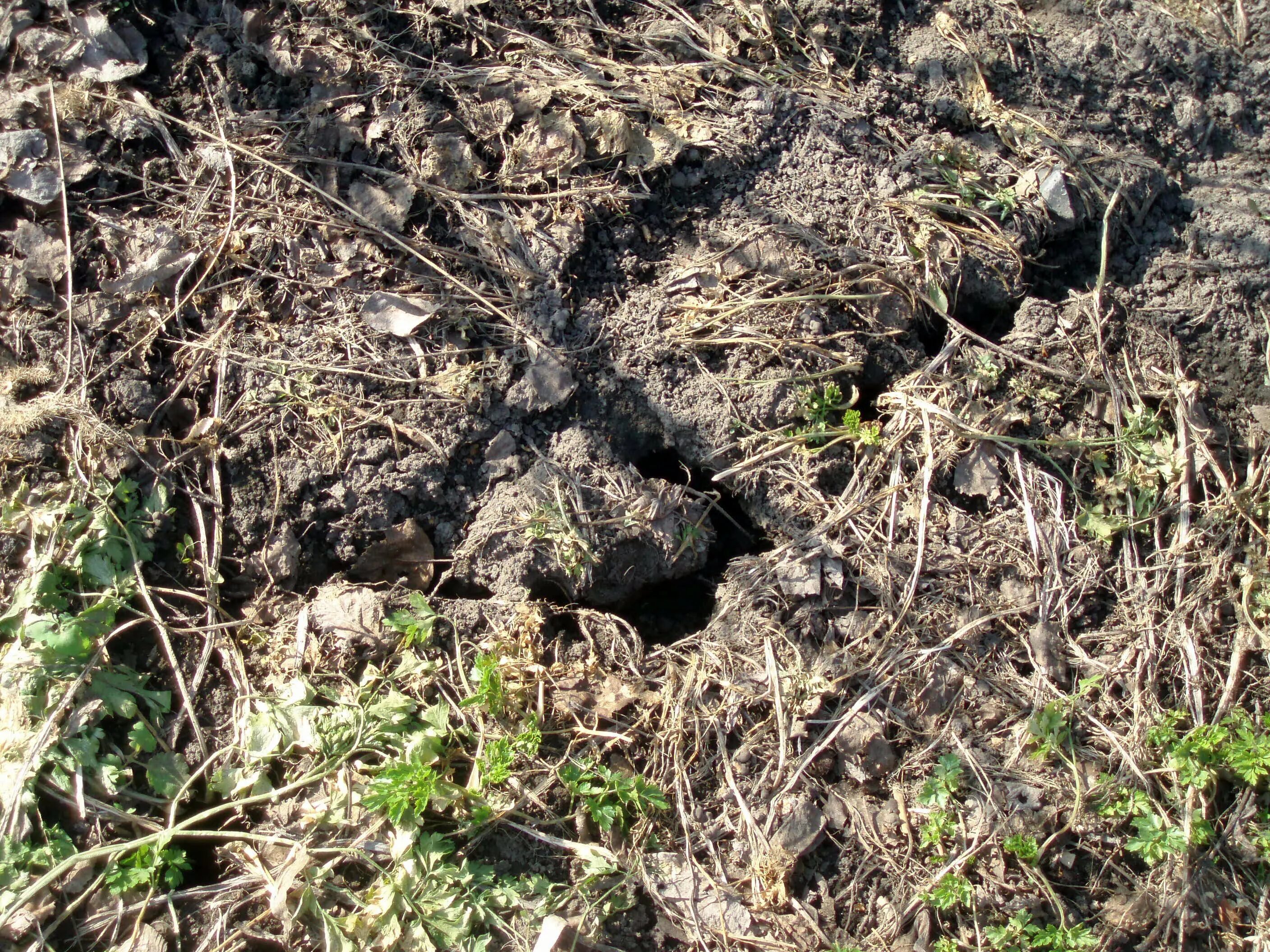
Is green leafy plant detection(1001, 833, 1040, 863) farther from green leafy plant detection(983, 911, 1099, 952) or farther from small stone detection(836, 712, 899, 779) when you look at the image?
small stone detection(836, 712, 899, 779)

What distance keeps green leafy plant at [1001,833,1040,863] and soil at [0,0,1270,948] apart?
0.05m

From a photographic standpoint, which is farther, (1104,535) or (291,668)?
(1104,535)

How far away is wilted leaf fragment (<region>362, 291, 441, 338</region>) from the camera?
8.26ft

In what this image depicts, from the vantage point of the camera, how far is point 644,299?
103 inches

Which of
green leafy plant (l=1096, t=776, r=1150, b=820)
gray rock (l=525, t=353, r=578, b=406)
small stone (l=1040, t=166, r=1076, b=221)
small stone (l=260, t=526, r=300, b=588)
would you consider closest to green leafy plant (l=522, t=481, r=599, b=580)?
gray rock (l=525, t=353, r=578, b=406)

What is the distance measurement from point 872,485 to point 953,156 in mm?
1069

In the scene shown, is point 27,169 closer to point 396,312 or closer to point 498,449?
point 396,312

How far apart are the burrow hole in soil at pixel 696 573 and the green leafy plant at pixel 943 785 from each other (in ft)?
2.21

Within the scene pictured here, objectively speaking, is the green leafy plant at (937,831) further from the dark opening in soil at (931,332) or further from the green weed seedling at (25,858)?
the green weed seedling at (25,858)

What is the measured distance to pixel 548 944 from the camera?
79.2 inches

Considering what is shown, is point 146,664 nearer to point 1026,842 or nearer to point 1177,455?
point 1026,842

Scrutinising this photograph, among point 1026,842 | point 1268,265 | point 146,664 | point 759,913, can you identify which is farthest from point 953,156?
point 146,664

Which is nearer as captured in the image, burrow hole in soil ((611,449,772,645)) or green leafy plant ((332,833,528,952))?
green leafy plant ((332,833,528,952))

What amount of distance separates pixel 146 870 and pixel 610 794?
40.6 inches
